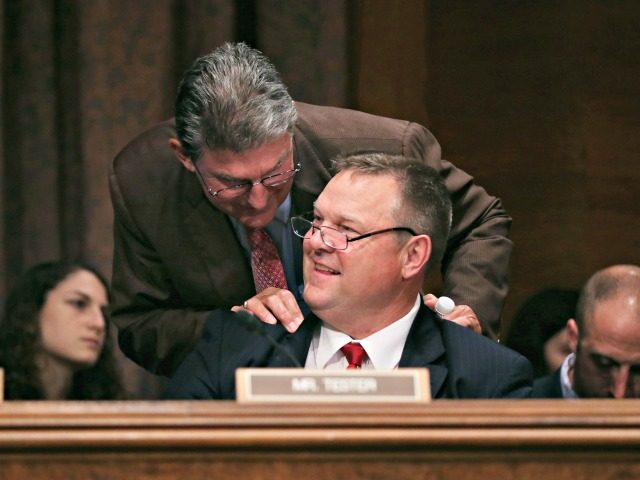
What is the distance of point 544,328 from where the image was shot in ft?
10.9

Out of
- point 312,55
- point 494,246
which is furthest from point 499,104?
point 494,246

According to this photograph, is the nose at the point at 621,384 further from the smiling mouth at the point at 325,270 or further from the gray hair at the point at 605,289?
the smiling mouth at the point at 325,270

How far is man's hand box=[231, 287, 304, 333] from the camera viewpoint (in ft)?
8.06

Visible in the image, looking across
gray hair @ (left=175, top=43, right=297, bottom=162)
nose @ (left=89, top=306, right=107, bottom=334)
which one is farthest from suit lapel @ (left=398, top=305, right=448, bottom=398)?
nose @ (left=89, top=306, right=107, bottom=334)

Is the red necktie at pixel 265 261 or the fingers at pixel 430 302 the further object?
the red necktie at pixel 265 261

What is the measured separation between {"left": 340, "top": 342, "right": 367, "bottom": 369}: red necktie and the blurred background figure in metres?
0.87

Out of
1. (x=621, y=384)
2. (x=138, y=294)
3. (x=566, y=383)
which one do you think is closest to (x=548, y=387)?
(x=566, y=383)

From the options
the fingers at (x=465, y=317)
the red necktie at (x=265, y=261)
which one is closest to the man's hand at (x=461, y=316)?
the fingers at (x=465, y=317)

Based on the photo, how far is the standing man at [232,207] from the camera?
2639 mm

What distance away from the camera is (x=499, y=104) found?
368cm

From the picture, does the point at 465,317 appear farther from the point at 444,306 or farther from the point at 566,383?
the point at 566,383

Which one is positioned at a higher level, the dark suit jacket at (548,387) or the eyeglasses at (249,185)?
the eyeglasses at (249,185)

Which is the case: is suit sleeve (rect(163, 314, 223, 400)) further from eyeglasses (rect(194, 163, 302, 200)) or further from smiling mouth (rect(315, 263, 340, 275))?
eyeglasses (rect(194, 163, 302, 200))

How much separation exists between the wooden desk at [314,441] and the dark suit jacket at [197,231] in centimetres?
93
